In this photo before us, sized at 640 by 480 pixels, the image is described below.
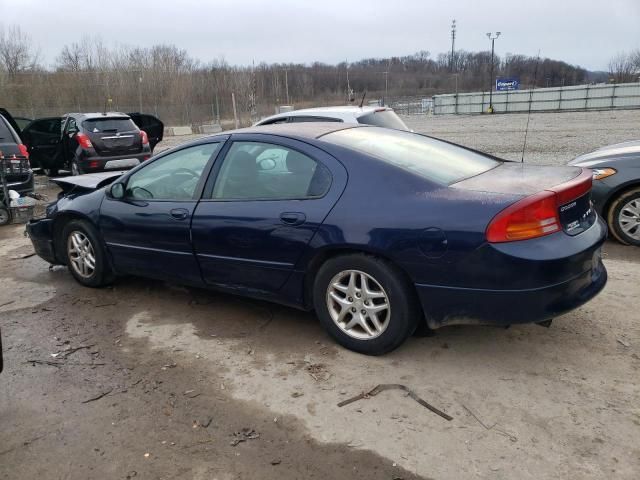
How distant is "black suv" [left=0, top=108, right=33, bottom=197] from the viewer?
846cm

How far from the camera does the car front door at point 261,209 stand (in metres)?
3.49

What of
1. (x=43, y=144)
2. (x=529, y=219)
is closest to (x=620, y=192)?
(x=529, y=219)

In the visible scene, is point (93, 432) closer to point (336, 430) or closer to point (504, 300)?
point (336, 430)

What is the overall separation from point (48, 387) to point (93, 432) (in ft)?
2.31

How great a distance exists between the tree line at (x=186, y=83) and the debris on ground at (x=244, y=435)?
21.0 m

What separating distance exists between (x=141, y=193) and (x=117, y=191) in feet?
1.00

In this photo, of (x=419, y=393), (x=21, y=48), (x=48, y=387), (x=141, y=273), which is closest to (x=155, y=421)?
(x=48, y=387)

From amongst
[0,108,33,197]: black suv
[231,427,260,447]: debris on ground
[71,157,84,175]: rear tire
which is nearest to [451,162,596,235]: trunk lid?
[231,427,260,447]: debris on ground

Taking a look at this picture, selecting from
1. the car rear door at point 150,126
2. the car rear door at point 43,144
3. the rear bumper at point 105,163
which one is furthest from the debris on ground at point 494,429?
the car rear door at point 150,126

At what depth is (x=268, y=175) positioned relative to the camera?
379 centimetres

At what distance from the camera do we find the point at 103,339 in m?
3.99

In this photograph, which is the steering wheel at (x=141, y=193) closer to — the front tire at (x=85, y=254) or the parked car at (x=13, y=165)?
the front tire at (x=85, y=254)

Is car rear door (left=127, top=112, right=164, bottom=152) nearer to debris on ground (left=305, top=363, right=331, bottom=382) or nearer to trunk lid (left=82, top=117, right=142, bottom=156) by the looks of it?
trunk lid (left=82, top=117, right=142, bottom=156)

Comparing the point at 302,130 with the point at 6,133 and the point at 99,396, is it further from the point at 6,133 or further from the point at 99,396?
the point at 6,133
